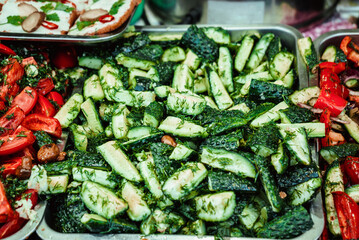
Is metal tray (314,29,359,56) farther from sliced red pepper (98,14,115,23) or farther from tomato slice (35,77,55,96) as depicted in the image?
tomato slice (35,77,55,96)

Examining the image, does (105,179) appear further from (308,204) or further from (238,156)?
(308,204)

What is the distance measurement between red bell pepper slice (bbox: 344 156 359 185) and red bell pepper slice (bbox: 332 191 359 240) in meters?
0.28

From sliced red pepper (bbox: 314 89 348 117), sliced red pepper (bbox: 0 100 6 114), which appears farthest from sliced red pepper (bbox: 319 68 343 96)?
sliced red pepper (bbox: 0 100 6 114)

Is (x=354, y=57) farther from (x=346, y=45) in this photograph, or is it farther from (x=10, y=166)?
(x=10, y=166)

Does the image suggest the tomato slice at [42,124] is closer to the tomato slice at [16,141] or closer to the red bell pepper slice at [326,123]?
the tomato slice at [16,141]

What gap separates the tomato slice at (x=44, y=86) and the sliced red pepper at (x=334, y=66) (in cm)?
251

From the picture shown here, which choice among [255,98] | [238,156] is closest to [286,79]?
[255,98]

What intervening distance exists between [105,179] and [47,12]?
196cm

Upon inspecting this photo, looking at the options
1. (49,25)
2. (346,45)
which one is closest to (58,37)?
(49,25)

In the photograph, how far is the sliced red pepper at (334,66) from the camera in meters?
2.93

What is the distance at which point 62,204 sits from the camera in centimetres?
230

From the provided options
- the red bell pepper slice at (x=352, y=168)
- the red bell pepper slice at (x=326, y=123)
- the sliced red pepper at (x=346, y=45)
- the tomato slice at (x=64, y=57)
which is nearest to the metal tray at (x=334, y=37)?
the sliced red pepper at (x=346, y=45)

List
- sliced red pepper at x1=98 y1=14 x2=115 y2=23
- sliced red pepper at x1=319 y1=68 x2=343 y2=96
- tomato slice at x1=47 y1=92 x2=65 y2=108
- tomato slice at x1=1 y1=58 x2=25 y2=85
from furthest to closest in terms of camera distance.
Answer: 1. sliced red pepper at x1=98 y1=14 x2=115 y2=23
2. tomato slice at x1=47 y1=92 x2=65 y2=108
3. sliced red pepper at x1=319 y1=68 x2=343 y2=96
4. tomato slice at x1=1 y1=58 x2=25 y2=85

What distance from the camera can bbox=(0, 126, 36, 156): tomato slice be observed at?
2.26 metres
